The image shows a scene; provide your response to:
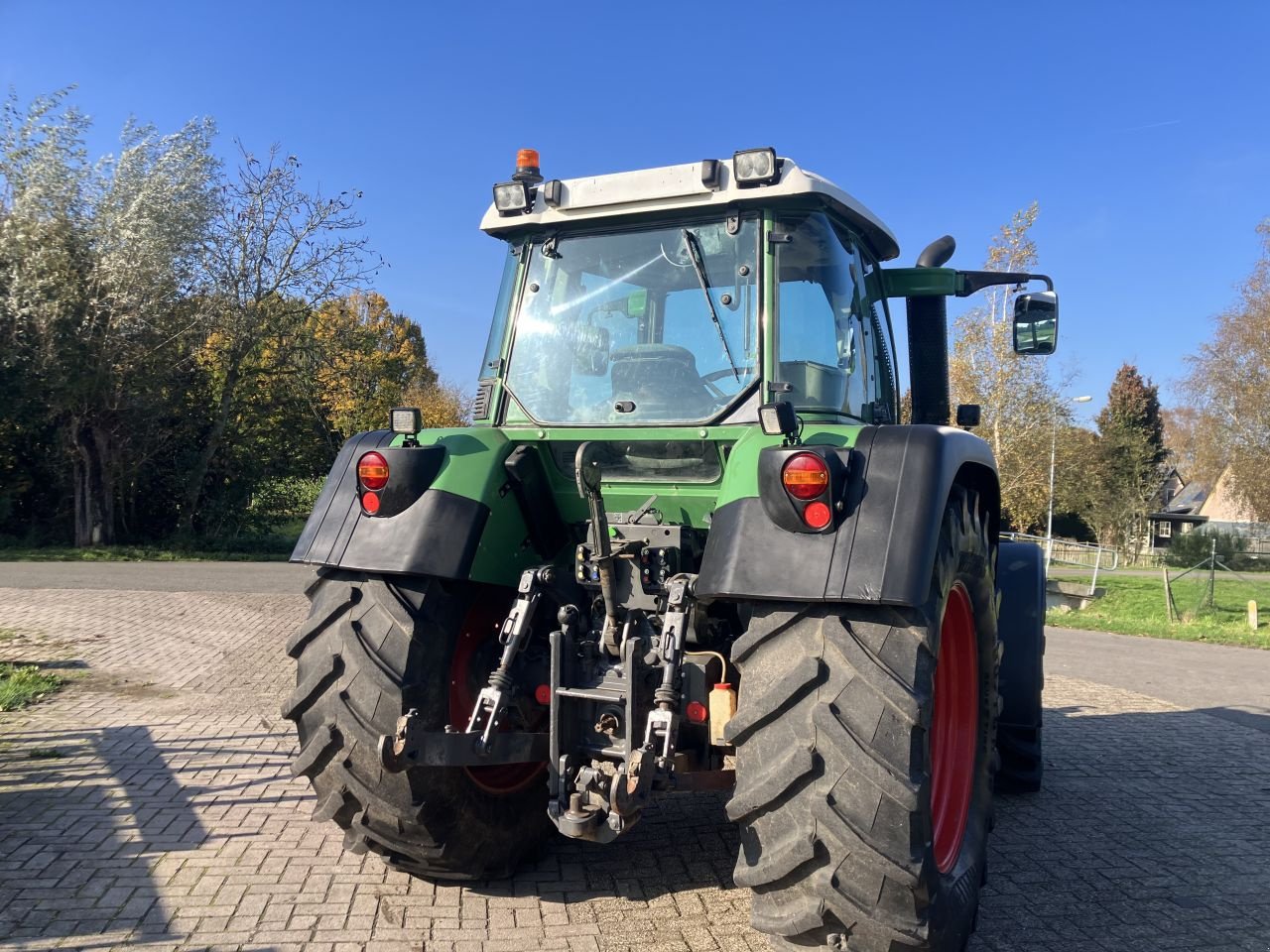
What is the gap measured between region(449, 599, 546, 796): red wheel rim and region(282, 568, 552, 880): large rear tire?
0.07 meters

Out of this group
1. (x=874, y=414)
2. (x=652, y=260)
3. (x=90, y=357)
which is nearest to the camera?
(x=652, y=260)

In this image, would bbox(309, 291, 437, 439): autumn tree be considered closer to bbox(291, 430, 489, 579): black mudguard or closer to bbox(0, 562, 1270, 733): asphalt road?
bbox(0, 562, 1270, 733): asphalt road

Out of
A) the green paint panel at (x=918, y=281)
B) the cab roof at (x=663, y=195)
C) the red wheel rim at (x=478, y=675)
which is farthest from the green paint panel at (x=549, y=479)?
the green paint panel at (x=918, y=281)

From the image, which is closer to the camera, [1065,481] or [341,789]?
[341,789]

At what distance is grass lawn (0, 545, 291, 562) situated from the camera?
1769 centimetres

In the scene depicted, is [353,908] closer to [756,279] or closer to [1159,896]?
[756,279]

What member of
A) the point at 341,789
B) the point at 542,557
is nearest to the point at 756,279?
the point at 542,557

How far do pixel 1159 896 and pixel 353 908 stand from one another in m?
3.18

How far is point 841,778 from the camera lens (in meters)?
2.64

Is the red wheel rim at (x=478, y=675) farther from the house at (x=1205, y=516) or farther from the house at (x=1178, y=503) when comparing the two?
the house at (x=1178, y=503)

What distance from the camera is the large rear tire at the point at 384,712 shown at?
10.9 feet

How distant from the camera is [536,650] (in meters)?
3.59

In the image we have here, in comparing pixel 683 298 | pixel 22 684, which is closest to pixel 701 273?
pixel 683 298

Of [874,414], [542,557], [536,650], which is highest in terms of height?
[874,414]
